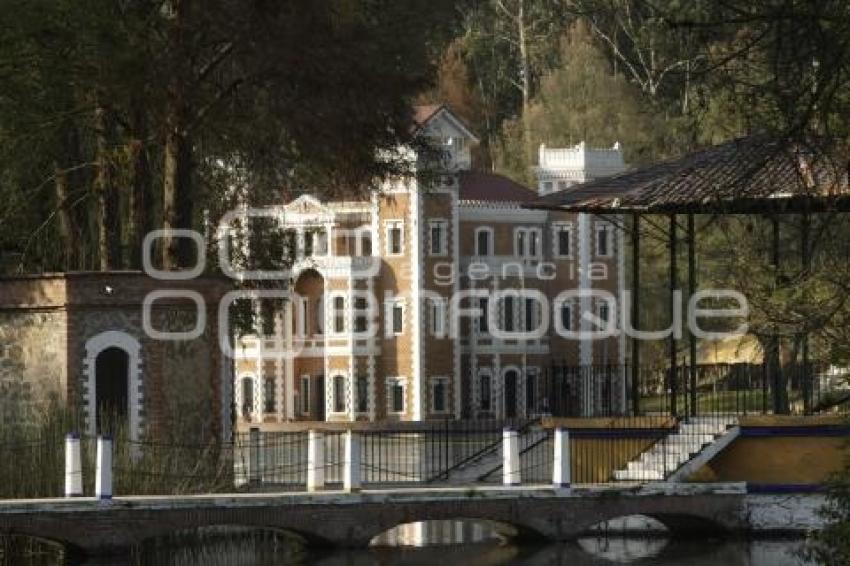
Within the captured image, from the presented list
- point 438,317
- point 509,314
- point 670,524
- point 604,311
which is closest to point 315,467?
point 670,524

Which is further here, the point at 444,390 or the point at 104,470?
the point at 444,390

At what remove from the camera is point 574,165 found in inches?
3374

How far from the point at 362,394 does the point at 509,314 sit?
691 centimetres

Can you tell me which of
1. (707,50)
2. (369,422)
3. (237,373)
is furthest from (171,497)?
(237,373)

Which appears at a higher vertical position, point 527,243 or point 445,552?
point 527,243

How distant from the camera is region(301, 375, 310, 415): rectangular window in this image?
8456 centimetres

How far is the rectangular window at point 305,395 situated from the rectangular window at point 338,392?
1.31 metres

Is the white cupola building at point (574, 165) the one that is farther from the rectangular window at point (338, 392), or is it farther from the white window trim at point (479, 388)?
the rectangular window at point (338, 392)

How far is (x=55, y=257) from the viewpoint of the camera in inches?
1683

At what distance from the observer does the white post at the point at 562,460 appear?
33469 mm

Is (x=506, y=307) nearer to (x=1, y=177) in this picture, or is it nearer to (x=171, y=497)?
(x=1, y=177)

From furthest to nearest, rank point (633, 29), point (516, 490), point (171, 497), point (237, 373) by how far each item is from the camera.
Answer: point (633, 29)
point (237, 373)
point (516, 490)
point (171, 497)

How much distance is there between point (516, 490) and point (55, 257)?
12891 mm

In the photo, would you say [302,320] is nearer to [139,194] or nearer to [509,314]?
[509,314]
